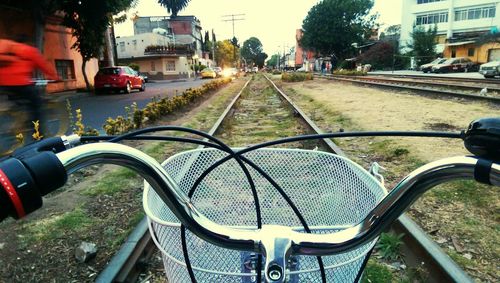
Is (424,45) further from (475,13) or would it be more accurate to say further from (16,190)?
(16,190)

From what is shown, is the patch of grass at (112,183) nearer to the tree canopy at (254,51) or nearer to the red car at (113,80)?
the red car at (113,80)

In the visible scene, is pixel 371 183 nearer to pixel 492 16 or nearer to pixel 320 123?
pixel 320 123

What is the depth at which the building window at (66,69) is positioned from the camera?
23938 mm

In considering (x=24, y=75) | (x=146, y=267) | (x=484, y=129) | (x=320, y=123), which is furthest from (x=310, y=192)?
(x=320, y=123)

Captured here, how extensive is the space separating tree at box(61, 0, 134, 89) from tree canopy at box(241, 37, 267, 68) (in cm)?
12539

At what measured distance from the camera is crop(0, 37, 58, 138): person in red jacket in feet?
12.3

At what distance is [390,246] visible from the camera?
2705mm

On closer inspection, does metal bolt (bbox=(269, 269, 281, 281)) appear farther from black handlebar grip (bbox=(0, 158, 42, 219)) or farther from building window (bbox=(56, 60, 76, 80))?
building window (bbox=(56, 60, 76, 80))

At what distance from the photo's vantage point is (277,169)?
181 centimetres

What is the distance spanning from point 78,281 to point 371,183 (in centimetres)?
186

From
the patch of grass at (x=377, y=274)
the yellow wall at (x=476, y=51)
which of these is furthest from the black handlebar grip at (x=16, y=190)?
the yellow wall at (x=476, y=51)

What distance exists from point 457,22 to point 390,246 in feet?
215

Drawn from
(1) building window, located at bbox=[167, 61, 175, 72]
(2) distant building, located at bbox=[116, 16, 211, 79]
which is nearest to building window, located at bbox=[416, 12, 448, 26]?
(2) distant building, located at bbox=[116, 16, 211, 79]

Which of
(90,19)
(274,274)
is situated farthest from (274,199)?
(90,19)
